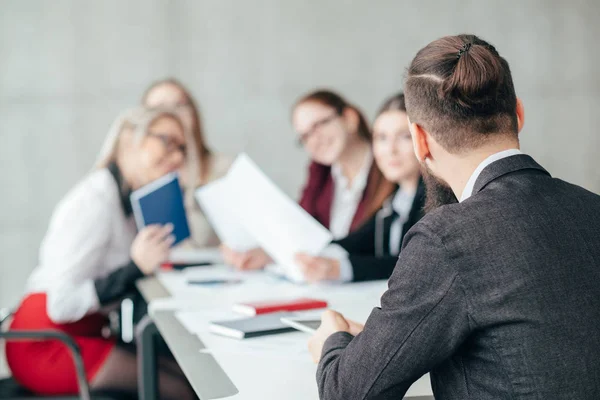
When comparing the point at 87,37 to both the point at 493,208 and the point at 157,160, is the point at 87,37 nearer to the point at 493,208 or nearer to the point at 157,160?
the point at 157,160

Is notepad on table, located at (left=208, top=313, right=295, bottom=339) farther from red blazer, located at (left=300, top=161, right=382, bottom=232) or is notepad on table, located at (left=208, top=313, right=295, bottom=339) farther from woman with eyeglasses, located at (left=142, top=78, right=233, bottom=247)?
woman with eyeglasses, located at (left=142, top=78, right=233, bottom=247)

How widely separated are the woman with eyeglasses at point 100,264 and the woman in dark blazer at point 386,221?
63 centimetres

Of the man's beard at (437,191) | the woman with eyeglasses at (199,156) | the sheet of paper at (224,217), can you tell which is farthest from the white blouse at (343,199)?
the man's beard at (437,191)

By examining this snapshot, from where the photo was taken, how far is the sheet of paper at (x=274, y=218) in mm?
2164

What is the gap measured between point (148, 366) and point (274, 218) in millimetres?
614

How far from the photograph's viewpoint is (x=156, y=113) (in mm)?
2746

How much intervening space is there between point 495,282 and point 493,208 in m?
0.11

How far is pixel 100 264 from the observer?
2.58m

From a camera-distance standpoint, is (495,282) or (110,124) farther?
(110,124)

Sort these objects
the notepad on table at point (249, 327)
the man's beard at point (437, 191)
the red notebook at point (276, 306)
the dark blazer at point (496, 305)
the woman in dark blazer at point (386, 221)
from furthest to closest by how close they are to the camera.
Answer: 1. the woman in dark blazer at point (386, 221)
2. the red notebook at point (276, 306)
3. the notepad on table at point (249, 327)
4. the man's beard at point (437, 191)
5. the dark blazer at point (496, 305)

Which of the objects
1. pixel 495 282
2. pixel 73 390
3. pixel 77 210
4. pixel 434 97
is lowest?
pixel 73 390

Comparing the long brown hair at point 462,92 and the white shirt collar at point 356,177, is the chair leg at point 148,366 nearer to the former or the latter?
the white shirt collar at point 356,177

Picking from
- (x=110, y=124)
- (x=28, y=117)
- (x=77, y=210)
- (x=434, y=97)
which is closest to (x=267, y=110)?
(x=110, y=124)

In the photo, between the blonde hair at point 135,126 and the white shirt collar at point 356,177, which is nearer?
the blonde hair at point 135,126
